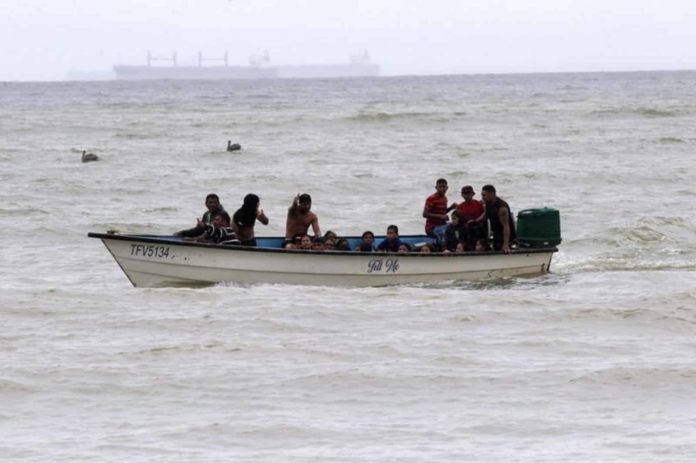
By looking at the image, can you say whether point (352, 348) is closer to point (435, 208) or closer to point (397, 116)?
point (435, 208)

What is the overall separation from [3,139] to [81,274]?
115 feet

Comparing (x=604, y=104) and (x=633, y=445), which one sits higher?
(x=604, y=104)

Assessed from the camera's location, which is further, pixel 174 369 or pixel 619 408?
pixel 174 369

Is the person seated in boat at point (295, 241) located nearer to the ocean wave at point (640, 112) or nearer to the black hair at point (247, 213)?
the black hair at point (247, 213)

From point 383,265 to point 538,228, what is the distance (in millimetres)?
2274

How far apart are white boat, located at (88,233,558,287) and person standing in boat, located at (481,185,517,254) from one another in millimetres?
230

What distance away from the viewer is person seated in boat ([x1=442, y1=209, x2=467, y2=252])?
18.1 metres

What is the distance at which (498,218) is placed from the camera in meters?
18.0

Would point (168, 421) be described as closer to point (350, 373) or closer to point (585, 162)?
point (350, 373)

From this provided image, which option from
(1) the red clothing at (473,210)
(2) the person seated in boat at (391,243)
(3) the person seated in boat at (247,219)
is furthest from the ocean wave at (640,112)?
(3) the person seated in boat at (247,219)

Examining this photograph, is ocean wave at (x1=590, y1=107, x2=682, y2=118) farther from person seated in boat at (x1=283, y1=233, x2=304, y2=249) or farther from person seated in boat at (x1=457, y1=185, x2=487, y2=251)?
person seated in boat at (x1=283, y1=233, x2=304, y2=249)

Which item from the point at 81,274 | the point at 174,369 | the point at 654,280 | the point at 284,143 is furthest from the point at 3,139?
the point at 174,369

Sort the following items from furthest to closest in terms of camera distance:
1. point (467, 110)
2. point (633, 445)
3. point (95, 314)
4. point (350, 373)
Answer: point (467, 110) → point (95, 314) → point (350, 373) → point (633, 445)

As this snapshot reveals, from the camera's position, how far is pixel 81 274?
65.1 ft
